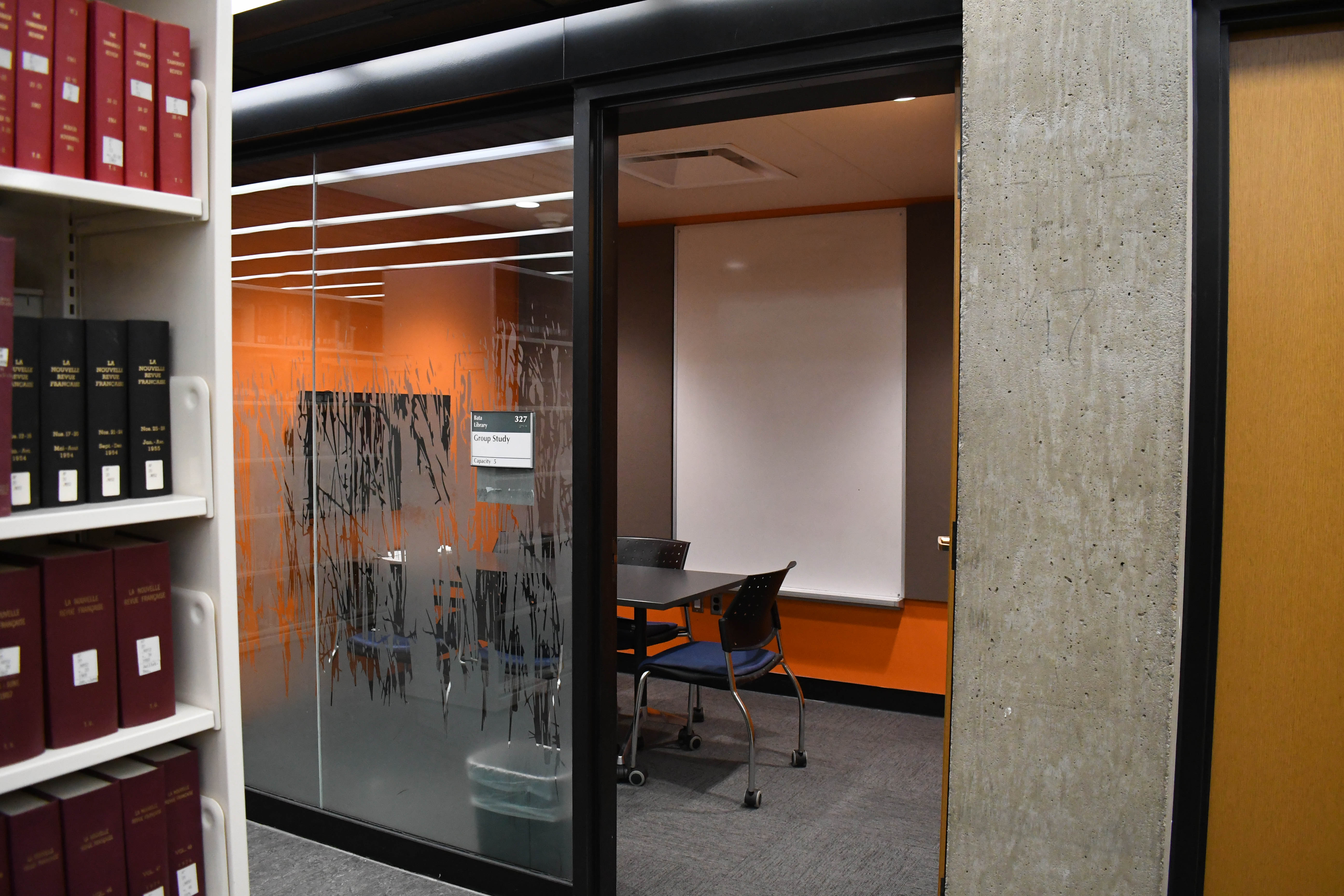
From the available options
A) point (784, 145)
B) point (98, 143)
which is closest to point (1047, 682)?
point (98, 143)

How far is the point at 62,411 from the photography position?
1.26 m

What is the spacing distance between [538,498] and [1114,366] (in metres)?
1.68

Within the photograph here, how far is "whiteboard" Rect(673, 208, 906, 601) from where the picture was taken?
512 cm

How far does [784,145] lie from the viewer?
4.11 meters

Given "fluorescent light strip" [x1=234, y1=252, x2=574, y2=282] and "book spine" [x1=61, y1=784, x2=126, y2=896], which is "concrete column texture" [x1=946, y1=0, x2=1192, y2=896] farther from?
"book spine" [x1=61, y1=784, x2=126, y2=896]

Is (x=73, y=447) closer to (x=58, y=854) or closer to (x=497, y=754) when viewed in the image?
(x=58, y=854)

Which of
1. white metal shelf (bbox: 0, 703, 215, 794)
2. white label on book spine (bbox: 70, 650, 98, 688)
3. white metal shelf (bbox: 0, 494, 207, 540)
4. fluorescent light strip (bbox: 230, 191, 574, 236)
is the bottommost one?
white metal shelf (bbox: 0, 703, 215, 794)

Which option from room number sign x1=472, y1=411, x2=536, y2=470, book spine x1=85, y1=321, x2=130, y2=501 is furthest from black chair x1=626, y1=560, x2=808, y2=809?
book spine x1=85, y1=321, x2=130, y2=501

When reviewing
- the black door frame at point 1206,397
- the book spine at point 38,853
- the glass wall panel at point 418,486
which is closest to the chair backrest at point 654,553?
the glass wall panel at point 418,486

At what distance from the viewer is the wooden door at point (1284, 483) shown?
185cm

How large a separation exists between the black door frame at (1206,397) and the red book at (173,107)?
1940mm

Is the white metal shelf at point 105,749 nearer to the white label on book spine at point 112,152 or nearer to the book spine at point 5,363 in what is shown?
the book spine at point 5,363

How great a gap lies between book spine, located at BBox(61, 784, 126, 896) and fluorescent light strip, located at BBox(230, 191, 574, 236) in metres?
1.80

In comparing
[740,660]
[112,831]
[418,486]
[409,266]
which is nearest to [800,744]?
[740,660]
